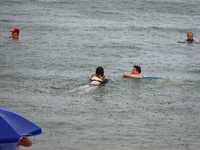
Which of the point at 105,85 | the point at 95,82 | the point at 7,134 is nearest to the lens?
the point at 7,134

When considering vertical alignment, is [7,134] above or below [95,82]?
below

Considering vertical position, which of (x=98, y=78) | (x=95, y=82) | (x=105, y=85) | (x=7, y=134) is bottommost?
(x=7, y=134)

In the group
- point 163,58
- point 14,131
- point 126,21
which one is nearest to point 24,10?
point 126,21

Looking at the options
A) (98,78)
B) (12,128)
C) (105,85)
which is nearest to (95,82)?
(98,78)

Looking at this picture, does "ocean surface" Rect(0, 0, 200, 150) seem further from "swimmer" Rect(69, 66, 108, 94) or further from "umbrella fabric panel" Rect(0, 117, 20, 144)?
"umbrella fabric panel" Rect(0, 117, 20, 144)

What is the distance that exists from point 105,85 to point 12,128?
32.7 feet

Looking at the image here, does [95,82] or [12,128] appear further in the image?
[95,82]

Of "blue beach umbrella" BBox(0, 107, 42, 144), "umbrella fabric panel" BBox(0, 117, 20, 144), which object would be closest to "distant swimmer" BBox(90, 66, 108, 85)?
"blue beach umbrella" BBox(0, 107, 42, 144)

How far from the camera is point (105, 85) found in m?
15.2

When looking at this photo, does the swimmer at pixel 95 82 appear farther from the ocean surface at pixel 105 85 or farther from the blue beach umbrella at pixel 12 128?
the blue beach umbrella at pixel 12 128

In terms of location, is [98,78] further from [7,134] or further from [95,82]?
[7,134]

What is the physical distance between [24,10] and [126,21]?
12.1 m

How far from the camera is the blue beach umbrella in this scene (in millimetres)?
5406

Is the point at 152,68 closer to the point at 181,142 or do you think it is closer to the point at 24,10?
the point at 181,142
